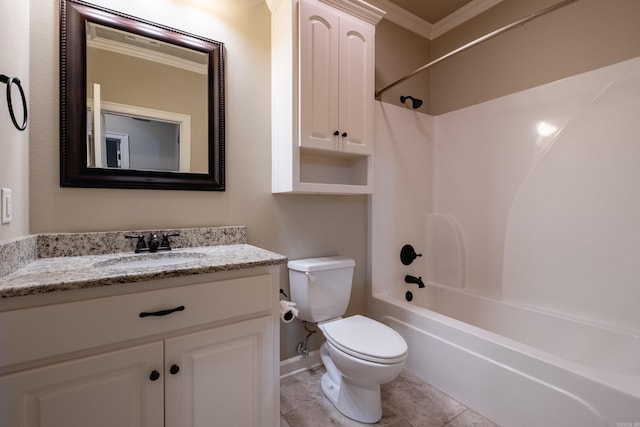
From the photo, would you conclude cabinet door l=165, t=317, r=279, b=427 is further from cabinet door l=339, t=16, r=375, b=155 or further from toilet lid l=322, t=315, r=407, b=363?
cabinet door l=339, t=16, r=375, b=155

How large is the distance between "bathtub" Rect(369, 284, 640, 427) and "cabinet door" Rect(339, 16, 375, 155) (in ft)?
3.74

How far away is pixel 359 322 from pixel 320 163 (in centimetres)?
104

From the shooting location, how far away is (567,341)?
1.69m

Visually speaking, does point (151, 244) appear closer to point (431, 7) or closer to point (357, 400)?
point (357, 400)

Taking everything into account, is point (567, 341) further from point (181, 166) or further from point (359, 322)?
point (181, 166)

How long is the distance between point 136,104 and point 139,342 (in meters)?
1.11

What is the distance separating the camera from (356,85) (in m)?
1.75

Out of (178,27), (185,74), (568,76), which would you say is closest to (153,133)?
(185,74)

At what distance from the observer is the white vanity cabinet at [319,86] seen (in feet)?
5.13

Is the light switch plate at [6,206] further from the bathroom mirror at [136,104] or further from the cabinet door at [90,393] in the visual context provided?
the cabinet door at [90,393]

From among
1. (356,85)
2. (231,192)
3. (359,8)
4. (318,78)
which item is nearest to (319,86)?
(318,78)

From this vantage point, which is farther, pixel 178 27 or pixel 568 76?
pixel 568 76

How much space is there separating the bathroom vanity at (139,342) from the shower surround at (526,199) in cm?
121

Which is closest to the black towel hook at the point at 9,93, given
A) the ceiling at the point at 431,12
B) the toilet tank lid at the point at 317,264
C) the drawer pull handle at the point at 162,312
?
the drawer pull handle at the point at 162,312
